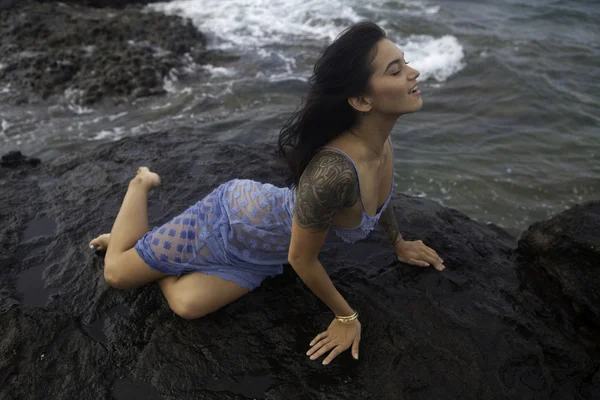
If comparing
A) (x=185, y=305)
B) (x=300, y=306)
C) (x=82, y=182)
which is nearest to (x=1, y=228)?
(x=82, y=182)

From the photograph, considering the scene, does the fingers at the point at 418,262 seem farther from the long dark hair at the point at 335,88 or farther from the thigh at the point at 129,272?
the thigh at the point at 129,272

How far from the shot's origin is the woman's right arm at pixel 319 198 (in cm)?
217

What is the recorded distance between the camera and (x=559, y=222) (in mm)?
3279

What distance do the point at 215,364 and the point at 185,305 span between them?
386 millimetres

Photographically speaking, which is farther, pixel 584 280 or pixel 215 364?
pixel 584 280

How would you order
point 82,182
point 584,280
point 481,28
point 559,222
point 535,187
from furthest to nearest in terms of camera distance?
point 481,28
point 535,187
point 82,182
point 559,222
point 584,280

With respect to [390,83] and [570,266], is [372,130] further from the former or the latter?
[570,266]

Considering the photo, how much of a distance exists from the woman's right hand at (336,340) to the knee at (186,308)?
0.68 m

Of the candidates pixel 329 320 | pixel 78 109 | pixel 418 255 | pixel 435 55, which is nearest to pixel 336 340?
pixel 329 320

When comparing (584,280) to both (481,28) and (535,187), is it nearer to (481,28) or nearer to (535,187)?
(535,187)

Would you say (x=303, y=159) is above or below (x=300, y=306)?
above

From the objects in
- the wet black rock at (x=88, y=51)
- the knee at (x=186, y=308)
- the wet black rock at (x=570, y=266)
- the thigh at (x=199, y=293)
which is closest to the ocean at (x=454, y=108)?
the wet black rock at (x=88, y=51)

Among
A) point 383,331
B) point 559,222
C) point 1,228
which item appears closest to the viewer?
point 383,331

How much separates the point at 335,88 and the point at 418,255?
4.86 feet
